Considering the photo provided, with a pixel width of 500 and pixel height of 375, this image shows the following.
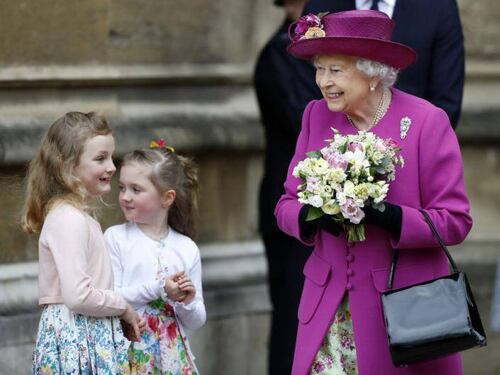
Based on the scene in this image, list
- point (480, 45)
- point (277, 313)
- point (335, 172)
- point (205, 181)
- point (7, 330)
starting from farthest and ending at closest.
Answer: point (480, 45) → point (205, 181) → point (277, 313) → point (7, 330) → point (335, 172)

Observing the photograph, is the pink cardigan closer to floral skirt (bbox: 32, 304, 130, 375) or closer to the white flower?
floral skirt (bbox: 32, 304, 130, 375)

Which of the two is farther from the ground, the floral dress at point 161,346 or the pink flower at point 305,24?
the pink flower at point 305,24

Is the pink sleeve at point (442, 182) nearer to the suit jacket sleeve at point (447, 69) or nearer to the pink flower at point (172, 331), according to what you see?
the suit jacket sleeve at point (447, 69)

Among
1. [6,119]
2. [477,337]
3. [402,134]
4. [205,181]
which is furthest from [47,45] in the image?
[477,337]

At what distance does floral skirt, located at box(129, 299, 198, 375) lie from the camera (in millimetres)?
5074

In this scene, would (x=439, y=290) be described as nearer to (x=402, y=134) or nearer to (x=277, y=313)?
(x=402, y=134)

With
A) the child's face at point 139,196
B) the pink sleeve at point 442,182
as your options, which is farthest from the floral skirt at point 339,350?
the child's face at point 139,196


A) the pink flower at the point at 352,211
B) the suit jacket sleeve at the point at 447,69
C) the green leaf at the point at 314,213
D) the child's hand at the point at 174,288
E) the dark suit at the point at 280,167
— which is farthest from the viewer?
the dark suit at the point at 280,167

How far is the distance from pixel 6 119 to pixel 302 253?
146cm

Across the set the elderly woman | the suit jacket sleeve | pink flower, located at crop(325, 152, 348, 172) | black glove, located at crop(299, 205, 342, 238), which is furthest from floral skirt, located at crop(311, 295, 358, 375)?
the suit jacket sleeve

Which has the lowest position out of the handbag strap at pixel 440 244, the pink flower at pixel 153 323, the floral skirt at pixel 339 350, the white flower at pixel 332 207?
the floral skirt at pixel 339 350

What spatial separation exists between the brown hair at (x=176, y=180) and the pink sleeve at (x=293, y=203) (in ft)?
1.70

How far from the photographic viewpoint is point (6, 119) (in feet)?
20.3

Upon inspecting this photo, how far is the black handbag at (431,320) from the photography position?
4.46 meters
